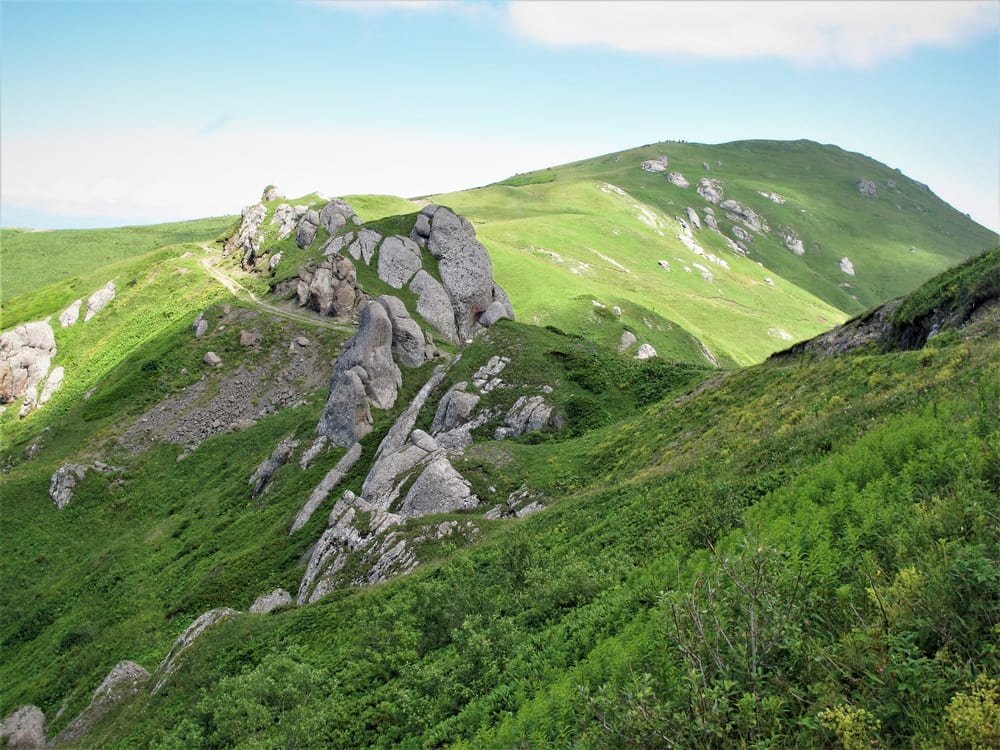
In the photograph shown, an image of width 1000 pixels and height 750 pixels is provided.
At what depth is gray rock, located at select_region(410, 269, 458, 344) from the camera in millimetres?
77625

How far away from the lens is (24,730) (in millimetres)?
30453

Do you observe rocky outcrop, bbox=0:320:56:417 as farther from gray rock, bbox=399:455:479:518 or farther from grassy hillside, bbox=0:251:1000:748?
gray rock, bbox=399:455:479:518

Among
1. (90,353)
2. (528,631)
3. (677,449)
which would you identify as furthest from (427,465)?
(90,353)

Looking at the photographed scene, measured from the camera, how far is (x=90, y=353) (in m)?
91.8

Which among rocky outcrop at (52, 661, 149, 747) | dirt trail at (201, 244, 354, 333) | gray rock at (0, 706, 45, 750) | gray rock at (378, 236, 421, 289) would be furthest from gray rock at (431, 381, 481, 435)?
gray rock at (378, 236, 421, 289)

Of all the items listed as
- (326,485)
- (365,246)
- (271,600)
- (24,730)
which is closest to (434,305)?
(365,246)

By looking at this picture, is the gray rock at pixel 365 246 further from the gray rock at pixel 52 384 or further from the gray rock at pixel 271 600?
the gray rock at pixel 271 600

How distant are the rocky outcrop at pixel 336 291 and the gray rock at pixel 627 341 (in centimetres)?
3712

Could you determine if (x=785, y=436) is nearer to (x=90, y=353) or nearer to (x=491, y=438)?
(x=491, y=438)

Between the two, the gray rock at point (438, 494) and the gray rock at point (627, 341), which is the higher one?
the gray rock at point (627, 341)

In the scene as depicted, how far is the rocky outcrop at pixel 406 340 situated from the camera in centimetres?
6381

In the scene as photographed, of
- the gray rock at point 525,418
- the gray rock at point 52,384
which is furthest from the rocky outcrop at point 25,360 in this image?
the gray rock at point 525,418

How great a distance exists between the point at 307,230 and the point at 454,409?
63.0 metres

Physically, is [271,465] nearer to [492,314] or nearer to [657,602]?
[492,314]
